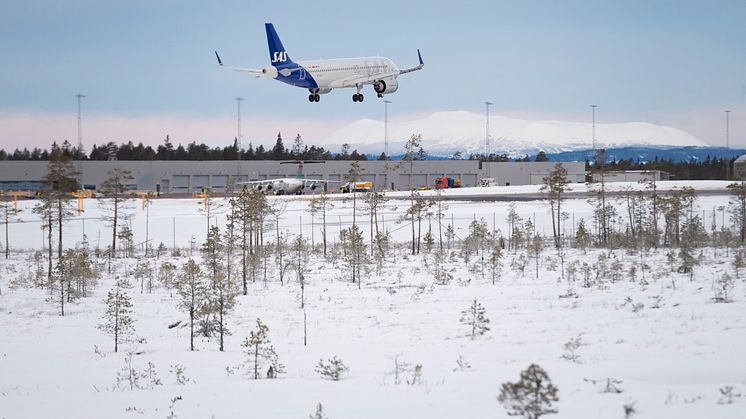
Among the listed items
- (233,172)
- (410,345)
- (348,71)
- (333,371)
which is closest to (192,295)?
(410,345)

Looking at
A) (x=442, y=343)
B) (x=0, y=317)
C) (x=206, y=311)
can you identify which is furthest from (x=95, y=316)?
(x=442, y=343)

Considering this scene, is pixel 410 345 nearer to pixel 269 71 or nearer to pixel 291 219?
pixel 269 71

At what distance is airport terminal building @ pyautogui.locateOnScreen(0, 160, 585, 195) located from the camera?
372 feet

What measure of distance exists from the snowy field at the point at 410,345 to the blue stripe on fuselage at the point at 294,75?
21.1 m

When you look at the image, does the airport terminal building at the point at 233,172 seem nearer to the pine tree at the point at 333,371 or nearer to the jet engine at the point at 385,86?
the jet engine at the point at 385,86

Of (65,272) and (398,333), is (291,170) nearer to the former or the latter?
(65,272)

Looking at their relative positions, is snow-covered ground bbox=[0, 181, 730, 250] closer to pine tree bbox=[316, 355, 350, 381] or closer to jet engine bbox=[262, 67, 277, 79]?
jet engine bbox=[262, 67, 277, 79]

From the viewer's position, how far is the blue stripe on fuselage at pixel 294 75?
55375mm

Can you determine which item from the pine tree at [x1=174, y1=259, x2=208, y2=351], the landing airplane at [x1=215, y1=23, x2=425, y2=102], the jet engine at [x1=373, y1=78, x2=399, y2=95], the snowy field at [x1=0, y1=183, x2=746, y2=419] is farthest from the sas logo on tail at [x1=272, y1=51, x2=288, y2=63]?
the pine tree at [x1=174, y1=259, x2=208, y2=351]

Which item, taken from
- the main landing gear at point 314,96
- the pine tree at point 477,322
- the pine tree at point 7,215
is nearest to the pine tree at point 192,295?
the pine tree at point 477,322

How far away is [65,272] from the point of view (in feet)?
102

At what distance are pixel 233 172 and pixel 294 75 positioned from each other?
6748 centimetres

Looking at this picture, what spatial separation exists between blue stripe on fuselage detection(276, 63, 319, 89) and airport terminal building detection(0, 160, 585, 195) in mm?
48832

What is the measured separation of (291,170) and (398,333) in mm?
104791
